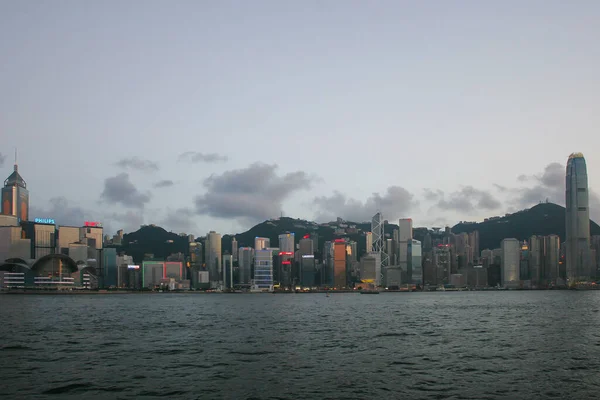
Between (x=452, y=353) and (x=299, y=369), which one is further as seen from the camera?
(x=452, y=353)

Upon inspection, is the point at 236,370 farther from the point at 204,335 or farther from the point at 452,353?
the point at 204,335

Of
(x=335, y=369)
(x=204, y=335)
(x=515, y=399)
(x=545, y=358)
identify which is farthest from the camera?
(x=204, y=335)

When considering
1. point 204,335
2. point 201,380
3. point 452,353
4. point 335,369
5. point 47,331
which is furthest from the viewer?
point 47,331

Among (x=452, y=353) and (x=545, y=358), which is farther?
(x=452, y=353)

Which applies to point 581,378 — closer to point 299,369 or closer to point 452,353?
point 452,353

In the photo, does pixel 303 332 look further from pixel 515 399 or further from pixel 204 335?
pixel 515 399

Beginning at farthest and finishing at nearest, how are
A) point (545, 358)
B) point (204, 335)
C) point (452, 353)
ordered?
point (204, 335)
point (452, 353)
point (545, 358)

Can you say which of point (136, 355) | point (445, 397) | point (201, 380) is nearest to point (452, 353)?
point (445, 397)

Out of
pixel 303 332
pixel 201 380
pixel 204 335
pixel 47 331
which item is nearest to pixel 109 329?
pixel 47 331

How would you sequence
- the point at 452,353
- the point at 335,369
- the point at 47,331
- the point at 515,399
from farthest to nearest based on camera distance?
the point at 47,331 < the point at 452,353 < the point at 335,369 < the point at 515,399
